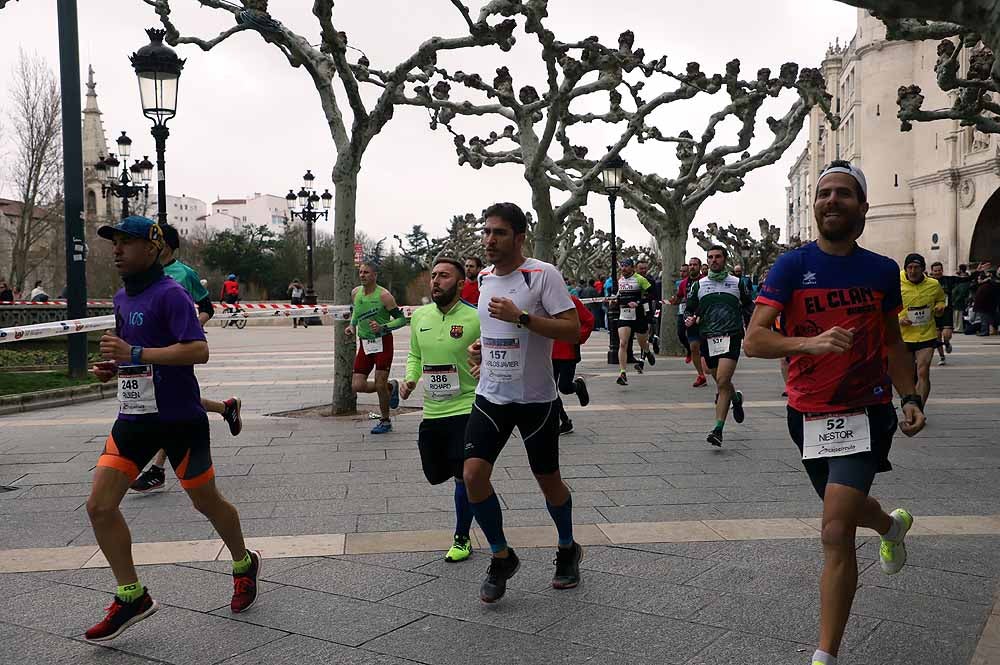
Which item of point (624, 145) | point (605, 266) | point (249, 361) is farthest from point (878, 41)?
point (249, 361)

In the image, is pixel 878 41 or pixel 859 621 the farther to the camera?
pixel 878 41

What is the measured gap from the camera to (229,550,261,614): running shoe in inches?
165

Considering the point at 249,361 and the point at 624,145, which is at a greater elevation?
the point at 624,145

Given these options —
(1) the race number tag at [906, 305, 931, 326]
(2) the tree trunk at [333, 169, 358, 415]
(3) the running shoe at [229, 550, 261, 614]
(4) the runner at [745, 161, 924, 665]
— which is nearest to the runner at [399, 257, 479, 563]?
(3) the running shoe at [229, 550, 261, 614]

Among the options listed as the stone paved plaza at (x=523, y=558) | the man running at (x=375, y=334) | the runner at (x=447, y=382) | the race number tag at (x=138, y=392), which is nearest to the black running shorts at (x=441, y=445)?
the runner at (x=447, y=382)

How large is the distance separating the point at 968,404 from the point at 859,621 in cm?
841

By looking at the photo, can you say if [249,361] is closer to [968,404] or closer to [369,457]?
[369,457]

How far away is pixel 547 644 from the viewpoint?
12.4 ft

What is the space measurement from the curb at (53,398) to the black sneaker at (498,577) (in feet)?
25.4

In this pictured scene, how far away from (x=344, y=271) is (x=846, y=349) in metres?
8.69

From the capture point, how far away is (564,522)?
4.57 m

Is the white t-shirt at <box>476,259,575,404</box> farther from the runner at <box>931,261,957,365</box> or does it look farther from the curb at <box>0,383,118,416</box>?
the curb at <box>0,383,118,416</box>

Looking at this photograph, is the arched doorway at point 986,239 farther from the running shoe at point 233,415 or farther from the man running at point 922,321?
the running shoe at point 233,415

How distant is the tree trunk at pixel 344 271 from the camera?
11164 mm
